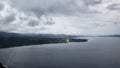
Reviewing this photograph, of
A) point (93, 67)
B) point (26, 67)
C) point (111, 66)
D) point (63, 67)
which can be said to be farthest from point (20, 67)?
point (111, 66)

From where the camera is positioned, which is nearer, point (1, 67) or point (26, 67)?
point (1, 67)

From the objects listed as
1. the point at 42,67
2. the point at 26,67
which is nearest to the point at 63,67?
the point at 42,67

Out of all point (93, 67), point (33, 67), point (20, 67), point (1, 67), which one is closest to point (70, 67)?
point (93, 67)

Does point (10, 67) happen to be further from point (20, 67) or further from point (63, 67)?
point (63, 67)

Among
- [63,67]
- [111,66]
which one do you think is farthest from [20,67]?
[111,66]

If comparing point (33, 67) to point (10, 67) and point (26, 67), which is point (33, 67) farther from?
point (10, 67)

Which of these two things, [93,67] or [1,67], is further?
[93,67]

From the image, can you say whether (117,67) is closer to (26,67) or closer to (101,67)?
(101,67)
